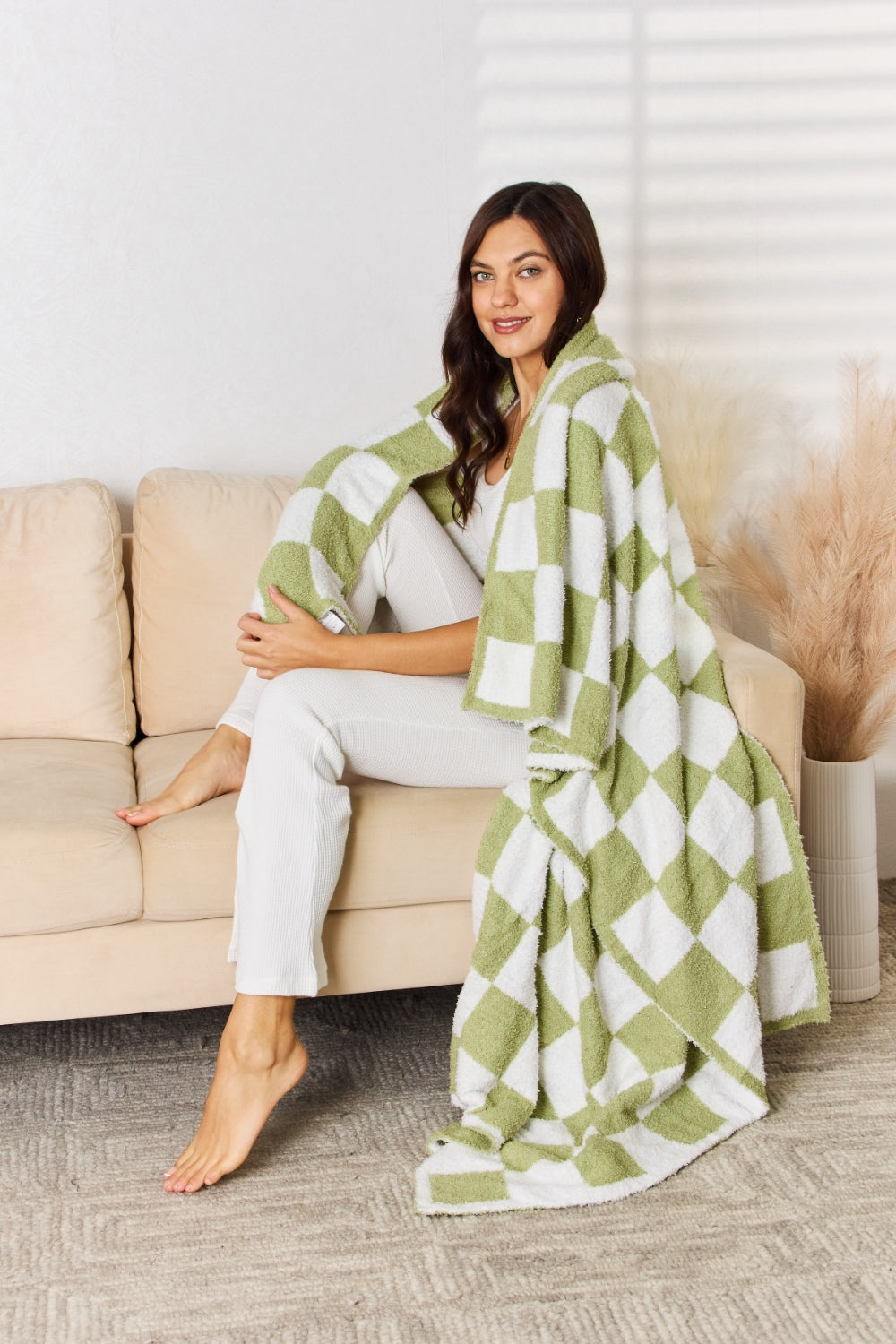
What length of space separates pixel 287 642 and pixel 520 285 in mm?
598

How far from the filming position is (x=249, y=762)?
166 cm

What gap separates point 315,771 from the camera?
5.35 ft

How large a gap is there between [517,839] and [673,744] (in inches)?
9.3

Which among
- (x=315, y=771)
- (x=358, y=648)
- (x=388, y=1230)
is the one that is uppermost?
(x=358, y=648)

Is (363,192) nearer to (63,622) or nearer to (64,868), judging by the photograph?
(63,622)

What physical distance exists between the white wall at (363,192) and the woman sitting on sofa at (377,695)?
0.59 metres

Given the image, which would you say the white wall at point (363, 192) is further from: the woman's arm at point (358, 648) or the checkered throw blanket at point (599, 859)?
the checkered throw blanket at point (599, 859)

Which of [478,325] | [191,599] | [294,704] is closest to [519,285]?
[478,325]

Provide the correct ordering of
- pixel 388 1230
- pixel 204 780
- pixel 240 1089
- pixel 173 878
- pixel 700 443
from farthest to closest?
pixel 700 443 < pixel 204 780 < pixel 173 878 < pixel 240 1089 < pixel 388 1230

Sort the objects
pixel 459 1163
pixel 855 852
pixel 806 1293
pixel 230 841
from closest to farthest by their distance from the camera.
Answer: pixel 806 1293 < pixel 459 1163 < pixel 230 841 < pixel 855 852

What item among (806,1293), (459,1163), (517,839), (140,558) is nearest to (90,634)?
(140,558)

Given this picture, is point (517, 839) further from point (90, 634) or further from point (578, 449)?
point (90, 634)

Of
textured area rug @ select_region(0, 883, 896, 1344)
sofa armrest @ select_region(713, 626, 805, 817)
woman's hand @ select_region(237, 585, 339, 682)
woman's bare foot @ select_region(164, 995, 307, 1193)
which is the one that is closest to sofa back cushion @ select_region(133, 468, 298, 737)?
woman's hand @ select_region(237, 585, 339, 682)

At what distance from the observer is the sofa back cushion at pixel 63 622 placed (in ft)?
7.09
